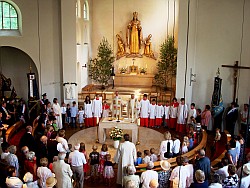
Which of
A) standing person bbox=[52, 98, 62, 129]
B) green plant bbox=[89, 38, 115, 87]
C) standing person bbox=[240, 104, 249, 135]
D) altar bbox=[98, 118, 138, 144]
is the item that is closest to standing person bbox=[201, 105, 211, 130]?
standing person bbox=[240, 104, 249, 135]

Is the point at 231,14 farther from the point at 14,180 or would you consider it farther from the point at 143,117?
the point at 14,180

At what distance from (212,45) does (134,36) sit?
674cm

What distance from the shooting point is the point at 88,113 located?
14.4m

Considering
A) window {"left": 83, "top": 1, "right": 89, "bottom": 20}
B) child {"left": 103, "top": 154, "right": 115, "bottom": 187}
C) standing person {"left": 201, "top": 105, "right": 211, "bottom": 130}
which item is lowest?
child {"left": 103, "top": 154, "right": 115, "bottom": 187}

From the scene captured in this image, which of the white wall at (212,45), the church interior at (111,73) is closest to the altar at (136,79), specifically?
the church interior at (111,73)

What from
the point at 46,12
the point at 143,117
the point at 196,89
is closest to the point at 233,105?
the point at 196,89

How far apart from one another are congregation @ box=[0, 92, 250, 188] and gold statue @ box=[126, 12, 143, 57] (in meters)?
7.35

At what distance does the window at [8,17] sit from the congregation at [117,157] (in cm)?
415

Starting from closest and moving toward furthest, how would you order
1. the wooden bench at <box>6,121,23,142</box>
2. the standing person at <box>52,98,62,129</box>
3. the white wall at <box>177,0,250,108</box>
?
the wooden bench at <box>6,121,23,142</box> → the standing person at <box>52,98,62,129</box> → the white wall at <box>177,0,250,108</box>

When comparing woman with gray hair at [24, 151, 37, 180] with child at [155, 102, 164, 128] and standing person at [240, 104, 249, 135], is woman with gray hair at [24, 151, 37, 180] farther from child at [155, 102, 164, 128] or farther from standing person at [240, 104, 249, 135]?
standing person at [240, 104, 249, 135]

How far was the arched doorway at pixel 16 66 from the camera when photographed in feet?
55.5

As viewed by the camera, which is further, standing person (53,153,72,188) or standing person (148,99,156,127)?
standing person (148,99,156,127)

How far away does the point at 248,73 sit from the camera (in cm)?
1420

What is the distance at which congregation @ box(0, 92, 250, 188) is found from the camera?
6633 mm
